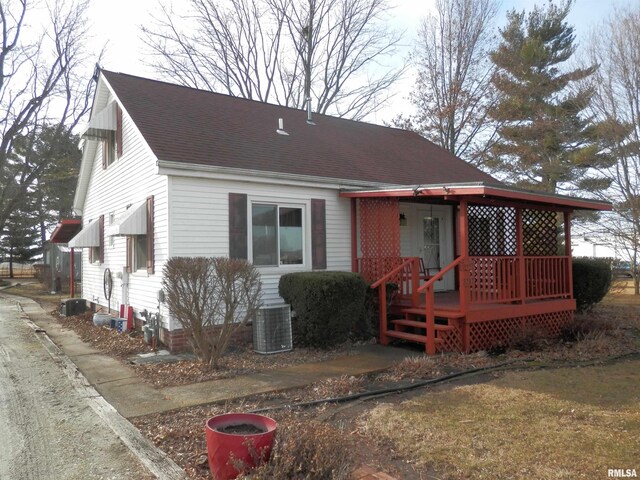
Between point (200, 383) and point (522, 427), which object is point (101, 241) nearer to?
point (200, 383)

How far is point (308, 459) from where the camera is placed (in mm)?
3377

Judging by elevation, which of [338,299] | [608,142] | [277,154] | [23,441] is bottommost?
[23,441]

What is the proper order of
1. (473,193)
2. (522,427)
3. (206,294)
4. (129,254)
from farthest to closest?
(129,254) < (473,193) < (206,294) < (522,427)

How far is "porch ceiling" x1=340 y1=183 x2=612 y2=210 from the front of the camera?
803 cm

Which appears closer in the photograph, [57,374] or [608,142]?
[57,374]

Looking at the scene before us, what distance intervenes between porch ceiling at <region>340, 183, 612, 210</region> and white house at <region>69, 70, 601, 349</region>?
0.11 feet

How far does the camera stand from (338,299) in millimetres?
8469

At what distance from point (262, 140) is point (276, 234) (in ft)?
8.49

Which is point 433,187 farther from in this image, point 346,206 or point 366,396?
point 366,396

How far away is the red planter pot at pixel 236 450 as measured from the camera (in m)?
3.40

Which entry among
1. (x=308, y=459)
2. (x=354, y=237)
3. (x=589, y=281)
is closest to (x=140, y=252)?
(x=354, y=237)

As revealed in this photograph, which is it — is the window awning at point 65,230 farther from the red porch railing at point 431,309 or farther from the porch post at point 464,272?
the porch post at point 464,272

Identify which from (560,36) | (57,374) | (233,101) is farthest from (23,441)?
(560,36)

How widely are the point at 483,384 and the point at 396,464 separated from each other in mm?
2764
